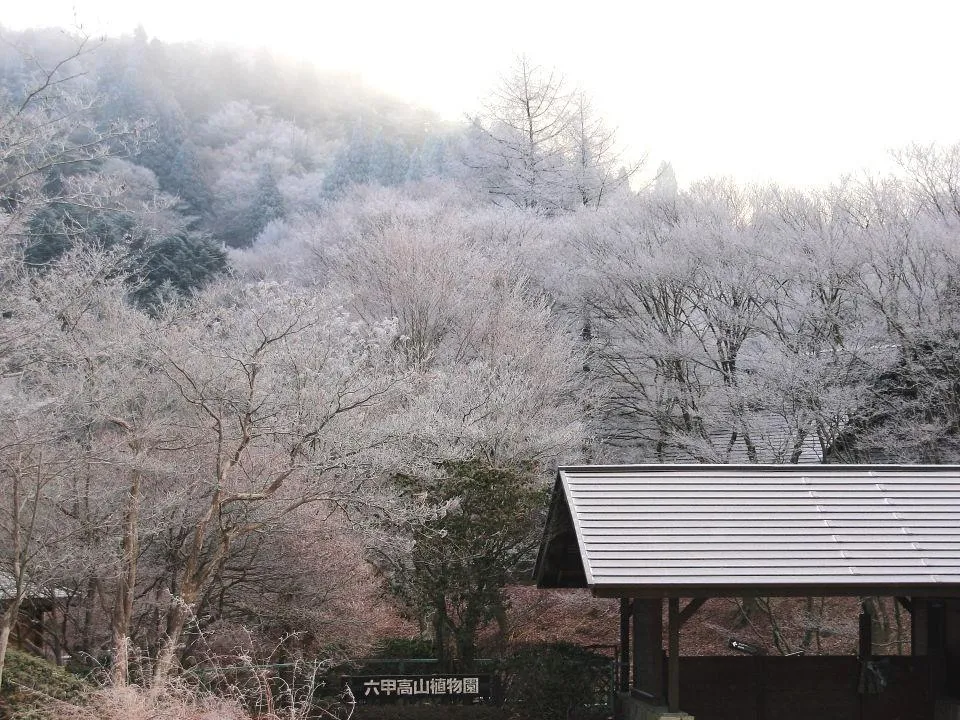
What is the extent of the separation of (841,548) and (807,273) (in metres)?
11.6

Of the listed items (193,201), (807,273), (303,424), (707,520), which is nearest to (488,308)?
(807,273)

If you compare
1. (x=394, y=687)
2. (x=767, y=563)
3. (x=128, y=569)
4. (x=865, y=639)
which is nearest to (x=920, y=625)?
(x=865, y=639)

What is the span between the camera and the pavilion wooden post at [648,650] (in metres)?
9.64

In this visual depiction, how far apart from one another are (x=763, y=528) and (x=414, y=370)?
605cm

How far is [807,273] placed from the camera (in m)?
19.1

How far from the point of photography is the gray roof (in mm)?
8203

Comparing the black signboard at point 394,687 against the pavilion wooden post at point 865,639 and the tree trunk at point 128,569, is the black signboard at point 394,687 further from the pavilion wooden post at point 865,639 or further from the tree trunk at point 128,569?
the pavilion wooden post at point 865,639

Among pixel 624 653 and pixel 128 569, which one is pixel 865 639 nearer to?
pixel 624 653

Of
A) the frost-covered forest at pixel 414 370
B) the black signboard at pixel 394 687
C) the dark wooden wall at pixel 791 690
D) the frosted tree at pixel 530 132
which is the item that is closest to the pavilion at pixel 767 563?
the dark wooden wall at pixel 791 690

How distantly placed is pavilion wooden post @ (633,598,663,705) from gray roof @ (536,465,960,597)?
1.00 m

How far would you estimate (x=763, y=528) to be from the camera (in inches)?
350

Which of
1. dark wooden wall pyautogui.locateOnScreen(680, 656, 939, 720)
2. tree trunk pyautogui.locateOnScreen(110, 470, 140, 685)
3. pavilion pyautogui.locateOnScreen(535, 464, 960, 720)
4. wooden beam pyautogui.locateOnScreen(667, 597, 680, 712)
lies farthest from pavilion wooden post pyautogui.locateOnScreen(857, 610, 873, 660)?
tree trunk pyautogui.locateOnScreen(110, 470, 140, 685)

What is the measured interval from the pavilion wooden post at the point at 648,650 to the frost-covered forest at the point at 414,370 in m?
3.02

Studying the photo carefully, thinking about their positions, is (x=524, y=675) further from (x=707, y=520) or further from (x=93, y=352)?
(x=93, y=352)
